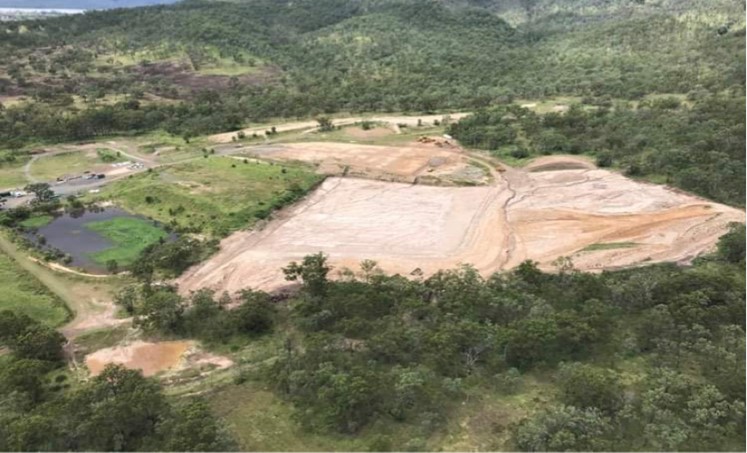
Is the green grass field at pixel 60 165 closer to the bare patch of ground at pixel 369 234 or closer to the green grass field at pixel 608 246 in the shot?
the bare patch of ground at pixel 369 234

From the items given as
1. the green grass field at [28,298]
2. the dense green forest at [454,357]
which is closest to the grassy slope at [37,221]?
the green grass field at [28,298]

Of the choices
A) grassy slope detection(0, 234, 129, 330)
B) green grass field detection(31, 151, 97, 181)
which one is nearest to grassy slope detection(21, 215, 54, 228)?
grassy slope detection(0, 234, 129, 330)

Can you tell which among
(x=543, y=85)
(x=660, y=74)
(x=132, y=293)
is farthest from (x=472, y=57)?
(x=132, y=293)

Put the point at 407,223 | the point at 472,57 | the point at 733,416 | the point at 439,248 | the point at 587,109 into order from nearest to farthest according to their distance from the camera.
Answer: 1. the point at 733,416
2. the point at 439,248
3. the point at 407,223
4. the point at 587,109
5. the point at 472,57

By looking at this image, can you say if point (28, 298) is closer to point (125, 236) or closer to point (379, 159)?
point (125, 236)

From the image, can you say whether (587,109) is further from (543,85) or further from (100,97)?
(100,97)

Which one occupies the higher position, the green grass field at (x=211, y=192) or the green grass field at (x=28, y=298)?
the green grass field at (x=211, y=192)

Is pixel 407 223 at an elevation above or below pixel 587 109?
below

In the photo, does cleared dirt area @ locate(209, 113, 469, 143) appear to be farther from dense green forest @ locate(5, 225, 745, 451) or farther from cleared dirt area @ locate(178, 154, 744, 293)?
dense green forest @ locate(5, 225, 745, 451)
